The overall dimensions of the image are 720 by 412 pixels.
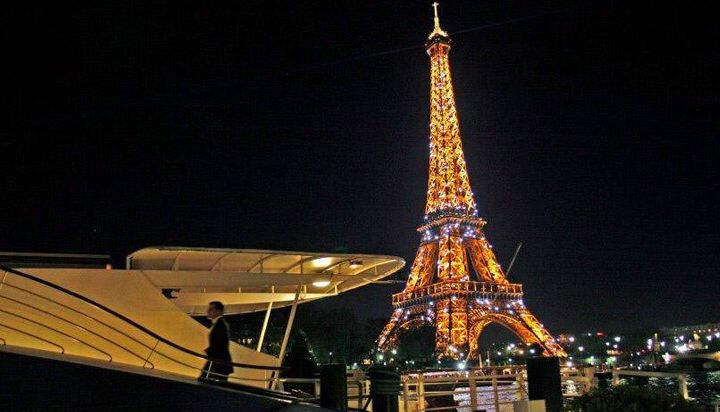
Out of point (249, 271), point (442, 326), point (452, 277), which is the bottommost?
point (249, 271)

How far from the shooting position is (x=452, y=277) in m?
60.3

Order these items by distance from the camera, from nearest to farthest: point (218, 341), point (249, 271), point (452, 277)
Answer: point (218, 341) < point (249, 271) < point (452, 277)

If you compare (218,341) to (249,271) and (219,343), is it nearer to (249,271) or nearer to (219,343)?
(219,343)

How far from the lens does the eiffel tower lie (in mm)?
58469

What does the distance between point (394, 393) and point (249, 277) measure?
5.01m

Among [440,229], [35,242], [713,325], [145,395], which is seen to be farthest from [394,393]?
[713,325]

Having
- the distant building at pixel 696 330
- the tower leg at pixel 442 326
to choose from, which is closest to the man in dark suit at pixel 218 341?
the tower leg at pixel 442 326

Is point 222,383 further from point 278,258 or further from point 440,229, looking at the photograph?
point 440,229

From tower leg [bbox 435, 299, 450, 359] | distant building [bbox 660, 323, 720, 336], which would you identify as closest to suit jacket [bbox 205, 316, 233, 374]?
tower leg [bbox 435, 299, 450, 359]

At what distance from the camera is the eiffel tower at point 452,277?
58.5 meters

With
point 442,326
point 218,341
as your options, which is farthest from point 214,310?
point 442,326

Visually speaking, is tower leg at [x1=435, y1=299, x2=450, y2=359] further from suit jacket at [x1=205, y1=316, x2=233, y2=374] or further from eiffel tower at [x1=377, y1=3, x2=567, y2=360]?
suit jacket at [x1=205, y1=316, x2=233, y2=374]

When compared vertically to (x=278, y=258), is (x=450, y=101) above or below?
above

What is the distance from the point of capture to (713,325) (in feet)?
495
